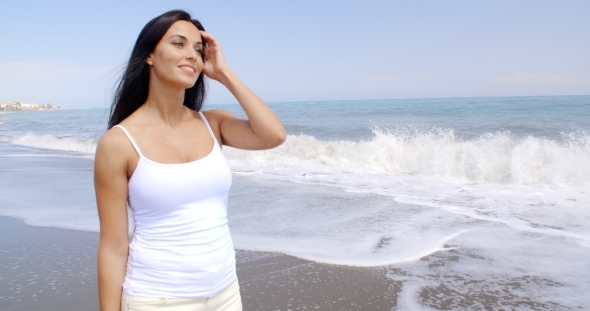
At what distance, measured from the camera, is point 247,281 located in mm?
4152

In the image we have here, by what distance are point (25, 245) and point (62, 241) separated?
0.39m

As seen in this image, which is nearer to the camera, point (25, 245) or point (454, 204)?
point (25, 245)

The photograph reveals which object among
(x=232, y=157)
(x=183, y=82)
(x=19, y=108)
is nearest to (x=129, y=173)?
(x=183, y=82)

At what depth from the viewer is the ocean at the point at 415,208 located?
4.41 metres

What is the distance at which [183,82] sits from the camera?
1738 mm

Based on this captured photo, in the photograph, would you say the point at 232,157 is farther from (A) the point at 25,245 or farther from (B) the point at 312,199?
(A) the point at 25,245

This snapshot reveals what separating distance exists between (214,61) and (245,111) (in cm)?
28

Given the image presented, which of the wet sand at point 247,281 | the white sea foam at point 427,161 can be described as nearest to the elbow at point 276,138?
the wet sand at point 247,281

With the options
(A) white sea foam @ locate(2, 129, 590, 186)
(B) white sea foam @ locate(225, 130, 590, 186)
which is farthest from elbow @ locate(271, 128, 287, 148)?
(B) white sea foam @ locate(225, 130, 590, 186)

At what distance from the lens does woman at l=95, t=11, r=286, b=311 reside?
154 centimetres

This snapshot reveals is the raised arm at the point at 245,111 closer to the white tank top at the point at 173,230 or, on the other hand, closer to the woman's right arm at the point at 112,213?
the white tank top at the point at 173,230

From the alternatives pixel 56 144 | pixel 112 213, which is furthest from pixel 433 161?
pixel 56 144

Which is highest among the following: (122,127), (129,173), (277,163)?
(122,127)

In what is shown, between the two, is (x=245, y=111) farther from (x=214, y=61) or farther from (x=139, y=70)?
(x=139, y=70)
